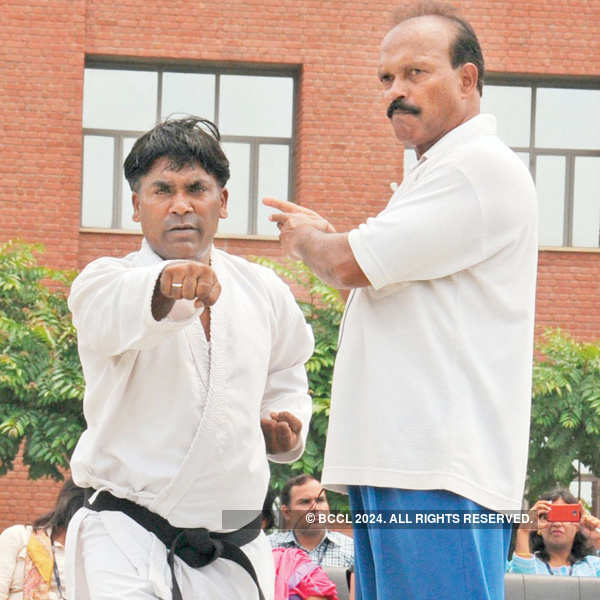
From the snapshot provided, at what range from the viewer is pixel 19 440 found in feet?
47.2

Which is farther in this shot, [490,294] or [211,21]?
[211,21]

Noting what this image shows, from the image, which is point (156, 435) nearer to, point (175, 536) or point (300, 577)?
point (175, 536)

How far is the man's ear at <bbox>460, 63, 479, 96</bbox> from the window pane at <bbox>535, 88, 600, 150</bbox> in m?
16.0

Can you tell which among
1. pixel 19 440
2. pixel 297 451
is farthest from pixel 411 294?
pixel 19 440

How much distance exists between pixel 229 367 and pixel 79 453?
1.61 feet

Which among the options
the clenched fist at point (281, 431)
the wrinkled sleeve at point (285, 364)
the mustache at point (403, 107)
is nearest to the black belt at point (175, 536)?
the clenched fist at point (281, 431)

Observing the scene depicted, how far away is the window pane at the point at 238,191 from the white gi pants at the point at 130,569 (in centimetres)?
1495

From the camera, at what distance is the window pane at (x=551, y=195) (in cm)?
1942

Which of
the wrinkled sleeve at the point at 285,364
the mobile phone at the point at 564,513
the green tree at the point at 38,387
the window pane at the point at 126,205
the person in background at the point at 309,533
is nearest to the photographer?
the wrinkled sleeve at the point at 285,364

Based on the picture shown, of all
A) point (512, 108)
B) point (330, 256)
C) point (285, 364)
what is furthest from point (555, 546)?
point (512, 108)

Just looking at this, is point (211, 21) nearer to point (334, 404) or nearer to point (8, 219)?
point (8, 219)

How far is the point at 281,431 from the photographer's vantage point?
4305mm

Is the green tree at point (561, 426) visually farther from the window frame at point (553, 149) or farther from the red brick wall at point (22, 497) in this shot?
the red brick wall at point (22, 497)

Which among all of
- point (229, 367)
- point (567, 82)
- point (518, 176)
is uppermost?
point (567, 82)
